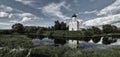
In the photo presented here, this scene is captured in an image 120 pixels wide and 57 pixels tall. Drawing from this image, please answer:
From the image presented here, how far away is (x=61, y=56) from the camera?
74.8 feet

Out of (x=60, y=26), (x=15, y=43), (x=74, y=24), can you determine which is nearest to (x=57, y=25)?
(x=60, y=26)

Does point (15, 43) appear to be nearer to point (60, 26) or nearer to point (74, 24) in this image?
point (74, 24)

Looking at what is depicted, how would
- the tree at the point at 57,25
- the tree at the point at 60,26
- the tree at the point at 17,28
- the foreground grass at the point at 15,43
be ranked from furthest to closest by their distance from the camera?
the tree at the point at 57,25 → the tree at the point at 60,26 → the tree at the point at 17,28 → the foreground grass at the point at 15,43

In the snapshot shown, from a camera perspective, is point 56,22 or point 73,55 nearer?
point 73,55

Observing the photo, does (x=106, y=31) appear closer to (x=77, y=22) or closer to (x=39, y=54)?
(x=77, y=22)

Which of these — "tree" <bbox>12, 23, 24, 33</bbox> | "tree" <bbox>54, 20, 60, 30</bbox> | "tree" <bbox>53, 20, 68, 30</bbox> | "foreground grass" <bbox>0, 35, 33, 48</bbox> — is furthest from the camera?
"tree" <bbox>54, 20, 60, 30</bbox>

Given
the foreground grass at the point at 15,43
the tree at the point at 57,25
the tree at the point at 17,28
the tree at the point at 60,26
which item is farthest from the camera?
the tree at the point at 57,25

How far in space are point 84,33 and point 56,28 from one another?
4802cm

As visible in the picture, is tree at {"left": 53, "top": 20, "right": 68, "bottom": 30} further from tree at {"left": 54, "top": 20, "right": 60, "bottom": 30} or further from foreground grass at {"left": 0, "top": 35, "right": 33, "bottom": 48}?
foreground grass at {"left": 0, "top": 35, "right": 33, "bottom": 48}

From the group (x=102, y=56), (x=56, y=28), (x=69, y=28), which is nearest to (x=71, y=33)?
(x=69, y=28)

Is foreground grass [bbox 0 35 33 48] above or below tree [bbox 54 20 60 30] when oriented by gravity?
below

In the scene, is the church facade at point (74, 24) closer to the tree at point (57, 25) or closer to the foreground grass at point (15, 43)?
the tree at point (57, 25)

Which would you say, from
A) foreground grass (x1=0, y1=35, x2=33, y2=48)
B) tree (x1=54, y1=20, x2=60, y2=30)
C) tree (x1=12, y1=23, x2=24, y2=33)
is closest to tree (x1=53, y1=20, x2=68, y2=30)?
tree (x1=54, y1=20, x2=60, y2=30)

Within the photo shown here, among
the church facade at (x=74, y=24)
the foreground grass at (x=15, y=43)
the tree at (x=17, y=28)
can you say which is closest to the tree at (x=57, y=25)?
the church facade at (x=74, y=24)
